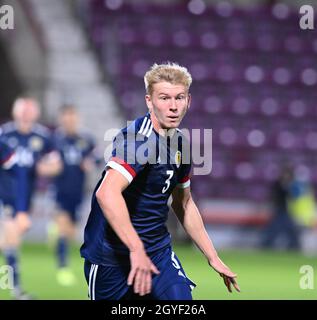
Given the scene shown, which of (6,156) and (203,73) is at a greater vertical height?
(203,73)

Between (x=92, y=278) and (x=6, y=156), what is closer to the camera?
(x=92, y=278)

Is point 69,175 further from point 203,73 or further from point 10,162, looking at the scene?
point 203,73

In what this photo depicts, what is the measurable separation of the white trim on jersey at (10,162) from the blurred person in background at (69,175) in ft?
6.70

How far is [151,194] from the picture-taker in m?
4.84

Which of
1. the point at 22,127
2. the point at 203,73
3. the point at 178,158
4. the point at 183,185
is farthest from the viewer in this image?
the point at 203,73

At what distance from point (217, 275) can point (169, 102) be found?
24.2 feet

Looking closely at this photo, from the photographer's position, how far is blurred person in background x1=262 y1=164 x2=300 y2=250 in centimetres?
1603

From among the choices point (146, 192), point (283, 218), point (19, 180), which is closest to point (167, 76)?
point (146, 192)

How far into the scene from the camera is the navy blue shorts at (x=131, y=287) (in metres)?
4.81

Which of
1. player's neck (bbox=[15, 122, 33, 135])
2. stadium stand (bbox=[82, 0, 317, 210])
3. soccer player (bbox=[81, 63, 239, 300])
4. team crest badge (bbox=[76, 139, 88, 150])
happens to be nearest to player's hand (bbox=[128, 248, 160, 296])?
soccer player (bbox=[81, 63, 239, 300])

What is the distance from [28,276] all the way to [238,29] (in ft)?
31.3

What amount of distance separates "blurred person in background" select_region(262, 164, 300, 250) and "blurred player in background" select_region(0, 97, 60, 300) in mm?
6721

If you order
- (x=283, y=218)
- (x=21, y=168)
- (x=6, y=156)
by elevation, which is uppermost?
(x=283, y=218)

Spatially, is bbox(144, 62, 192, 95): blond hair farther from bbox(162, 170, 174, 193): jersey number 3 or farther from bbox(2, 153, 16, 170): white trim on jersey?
bbox(2, 153, 16, 170): white trim on jersey
